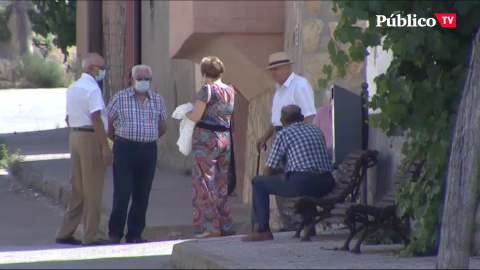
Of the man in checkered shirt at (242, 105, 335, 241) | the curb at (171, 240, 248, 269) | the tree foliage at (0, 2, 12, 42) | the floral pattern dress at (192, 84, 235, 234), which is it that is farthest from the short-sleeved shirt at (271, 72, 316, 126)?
the tree foliage at (0, 2, 12, 42)

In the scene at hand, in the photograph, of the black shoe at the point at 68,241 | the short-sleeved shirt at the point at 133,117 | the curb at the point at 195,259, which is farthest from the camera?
the black shoe at the point at 68,241

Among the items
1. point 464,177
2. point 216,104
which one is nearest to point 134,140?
point 216,104

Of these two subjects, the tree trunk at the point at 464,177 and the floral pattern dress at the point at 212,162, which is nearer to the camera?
the tree trunk at the point at 464,177

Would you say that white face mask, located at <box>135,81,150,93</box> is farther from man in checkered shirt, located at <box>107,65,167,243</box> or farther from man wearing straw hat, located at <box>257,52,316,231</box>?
man wearing straw hat, located at <box>257,52,316,231</box>

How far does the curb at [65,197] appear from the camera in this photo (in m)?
10.3

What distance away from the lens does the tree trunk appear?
6.16 metres

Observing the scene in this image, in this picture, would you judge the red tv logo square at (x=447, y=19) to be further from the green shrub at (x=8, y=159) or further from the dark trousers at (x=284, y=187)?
the green shrub at (x=8, y=159)

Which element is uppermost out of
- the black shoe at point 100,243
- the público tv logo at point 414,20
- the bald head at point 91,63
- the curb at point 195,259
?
the público tv logo at point 414,20

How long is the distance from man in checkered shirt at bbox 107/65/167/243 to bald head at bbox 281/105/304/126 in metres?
1.32

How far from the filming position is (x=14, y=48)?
39.7 m

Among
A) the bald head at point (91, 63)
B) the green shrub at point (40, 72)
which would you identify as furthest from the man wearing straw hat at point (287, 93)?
the green shrub at point (40, 72)

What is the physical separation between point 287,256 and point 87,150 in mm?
2711

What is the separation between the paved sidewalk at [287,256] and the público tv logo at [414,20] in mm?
1516

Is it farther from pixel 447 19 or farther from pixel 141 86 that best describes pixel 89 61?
pixel 447 19
